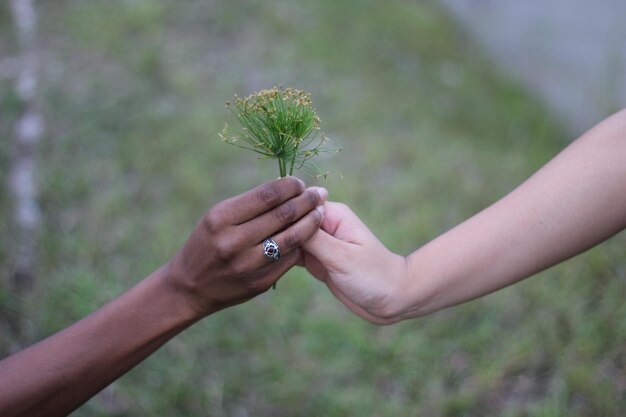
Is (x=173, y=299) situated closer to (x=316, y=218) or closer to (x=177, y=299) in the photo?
(x=177, y=299)

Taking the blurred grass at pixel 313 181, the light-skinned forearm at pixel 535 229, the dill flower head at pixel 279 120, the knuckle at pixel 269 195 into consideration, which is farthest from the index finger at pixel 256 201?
the blurred grass at pixel 313 181

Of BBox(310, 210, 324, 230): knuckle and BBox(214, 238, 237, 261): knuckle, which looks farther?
BBox(310, 210, 324, 230): knuckle

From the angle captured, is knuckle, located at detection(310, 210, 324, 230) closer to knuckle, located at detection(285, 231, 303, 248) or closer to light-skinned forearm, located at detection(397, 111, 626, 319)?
knuckle, located at detection(285, 231, 303, 248)

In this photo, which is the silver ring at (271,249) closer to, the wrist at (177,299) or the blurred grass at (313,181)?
the wrist at (177,299)

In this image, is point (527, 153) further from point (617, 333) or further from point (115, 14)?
point (115, 14)

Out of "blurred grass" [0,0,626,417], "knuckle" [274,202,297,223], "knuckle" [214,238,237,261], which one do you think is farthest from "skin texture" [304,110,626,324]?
"blurred grass" [0,0,626,417]

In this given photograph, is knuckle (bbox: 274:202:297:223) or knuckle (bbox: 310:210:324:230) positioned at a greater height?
knuckle (bbox: 274:202:297:223)

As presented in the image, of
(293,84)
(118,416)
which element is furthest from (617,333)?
(293,84)
